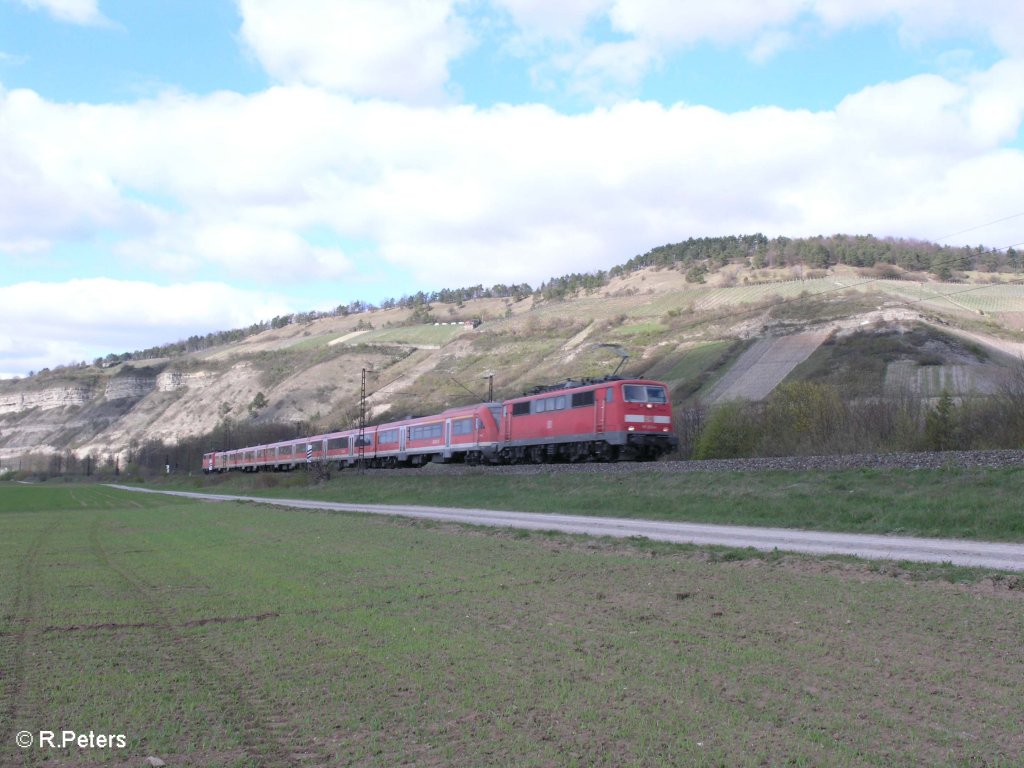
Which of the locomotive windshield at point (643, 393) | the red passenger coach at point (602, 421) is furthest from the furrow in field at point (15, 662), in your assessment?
the locomotive windshield at point (643, 393)

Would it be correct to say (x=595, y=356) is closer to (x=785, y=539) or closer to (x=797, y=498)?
(x=797, y=498)

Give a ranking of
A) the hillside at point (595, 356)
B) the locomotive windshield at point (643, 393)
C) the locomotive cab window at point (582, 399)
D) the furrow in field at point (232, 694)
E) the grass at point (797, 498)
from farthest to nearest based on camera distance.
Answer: the hillside at point (595, 356) < the locomotive cab window at point (582, 399) < the locomotive windshield at point (643, 393) < the grass at point (797, 498) < the furrow in field at point (232, 694)

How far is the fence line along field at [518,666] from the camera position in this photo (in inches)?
240

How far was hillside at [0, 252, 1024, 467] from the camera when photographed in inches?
2731

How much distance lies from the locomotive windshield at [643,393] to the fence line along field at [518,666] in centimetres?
2125

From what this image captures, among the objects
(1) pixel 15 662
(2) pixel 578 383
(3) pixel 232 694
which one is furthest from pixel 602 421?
(3) pixel 232 694

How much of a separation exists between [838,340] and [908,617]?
228ft

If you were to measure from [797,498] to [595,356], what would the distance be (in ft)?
246

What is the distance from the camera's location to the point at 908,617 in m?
9.97

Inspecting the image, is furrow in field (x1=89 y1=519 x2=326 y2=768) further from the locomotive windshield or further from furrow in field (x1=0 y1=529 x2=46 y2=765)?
the locomotive windshield

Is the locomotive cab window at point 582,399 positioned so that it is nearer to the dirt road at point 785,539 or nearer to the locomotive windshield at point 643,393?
the locomotive windshield at point 643,393

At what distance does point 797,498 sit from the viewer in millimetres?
23000

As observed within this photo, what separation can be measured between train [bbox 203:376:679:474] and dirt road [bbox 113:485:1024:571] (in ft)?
32.7

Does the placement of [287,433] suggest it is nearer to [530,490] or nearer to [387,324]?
[387,324]
